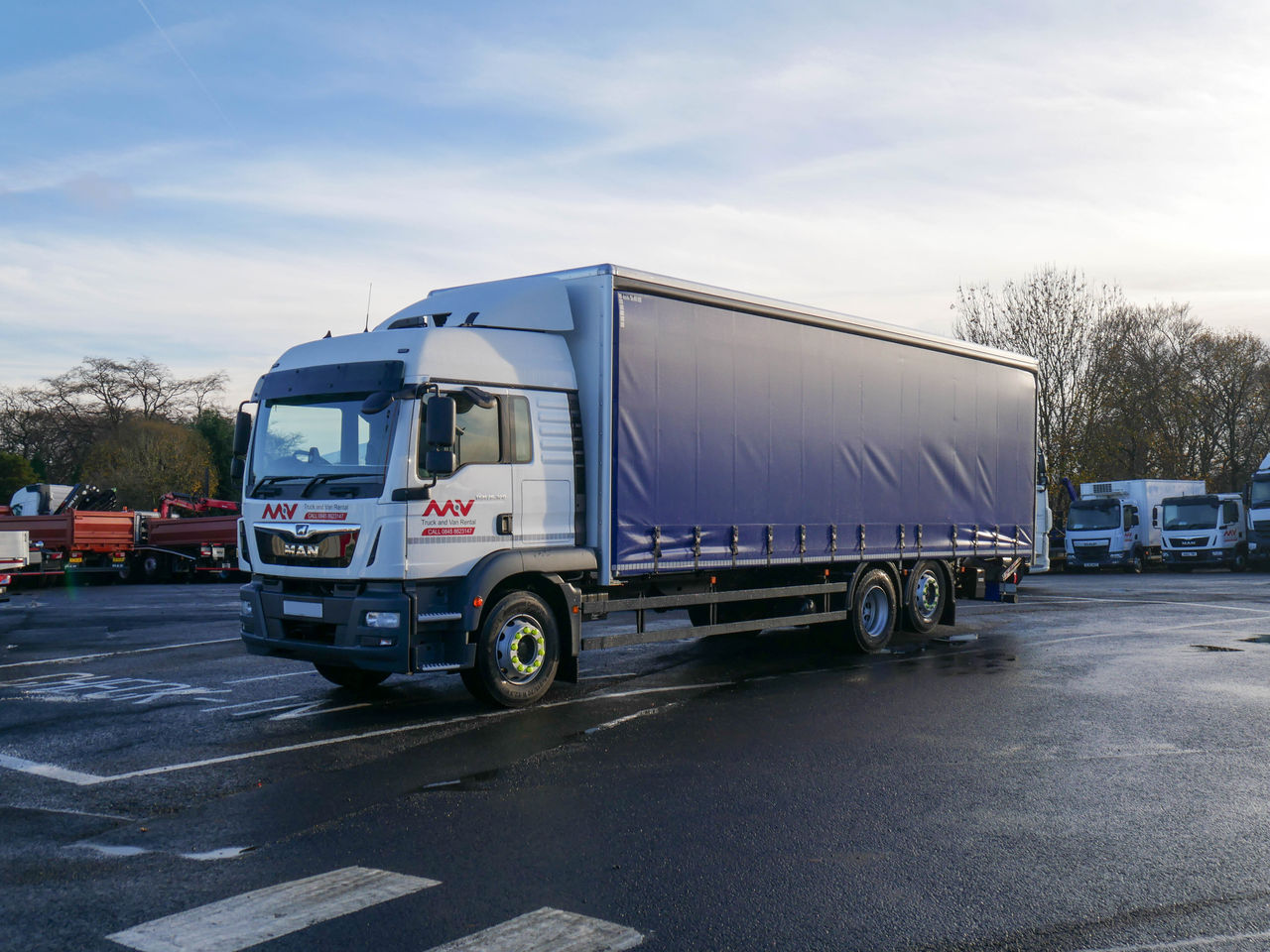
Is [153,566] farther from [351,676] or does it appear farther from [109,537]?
[351,676]

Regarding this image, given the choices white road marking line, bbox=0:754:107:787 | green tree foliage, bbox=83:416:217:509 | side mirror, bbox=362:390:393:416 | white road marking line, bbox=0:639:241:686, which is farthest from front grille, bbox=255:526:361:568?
green tree foliage, bbox=83:416:217:509

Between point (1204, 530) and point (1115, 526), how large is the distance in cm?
271

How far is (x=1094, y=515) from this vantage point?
3753cm

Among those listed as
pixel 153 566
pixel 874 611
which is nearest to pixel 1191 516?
pixel 874 611

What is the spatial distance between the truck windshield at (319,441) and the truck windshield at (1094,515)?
110 feet

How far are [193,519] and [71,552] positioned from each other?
3.60 metres

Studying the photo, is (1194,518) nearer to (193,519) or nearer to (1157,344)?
(1157,344)

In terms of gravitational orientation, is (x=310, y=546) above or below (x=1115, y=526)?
above

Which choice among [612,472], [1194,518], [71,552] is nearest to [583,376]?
[612,472]

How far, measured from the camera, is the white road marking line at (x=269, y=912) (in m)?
4.20

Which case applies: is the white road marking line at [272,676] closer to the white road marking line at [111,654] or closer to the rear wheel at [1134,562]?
the white road marking line at [111,654]

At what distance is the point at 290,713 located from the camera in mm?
9188

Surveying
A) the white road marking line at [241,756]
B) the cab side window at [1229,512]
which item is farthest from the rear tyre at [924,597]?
the cab side window at [1229,512]

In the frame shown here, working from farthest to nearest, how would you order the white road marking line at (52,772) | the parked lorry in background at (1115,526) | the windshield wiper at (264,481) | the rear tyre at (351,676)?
the parked lorry in background at (1115,526) < the rear tyre at (351,676) < the windshield wiper at (264,481) < the white road marking line at (52,772)
